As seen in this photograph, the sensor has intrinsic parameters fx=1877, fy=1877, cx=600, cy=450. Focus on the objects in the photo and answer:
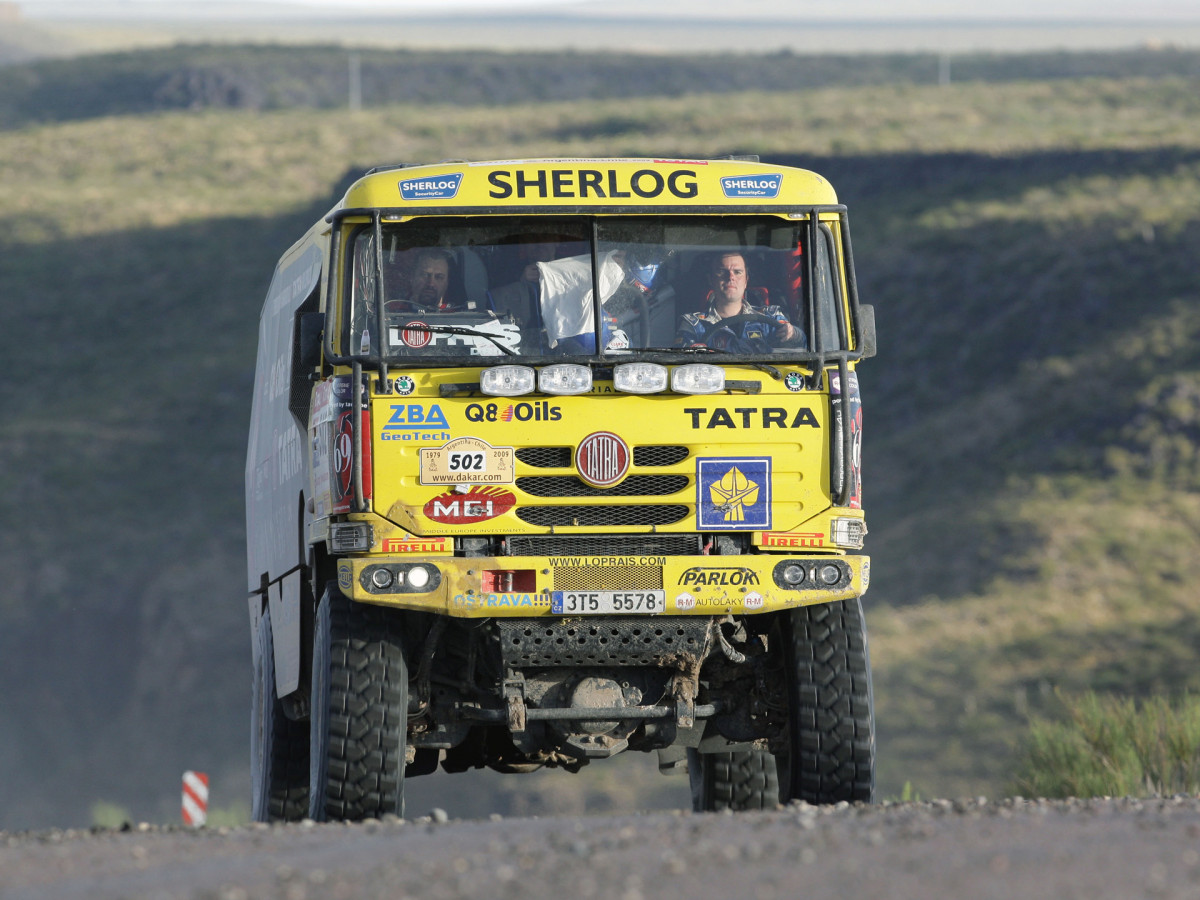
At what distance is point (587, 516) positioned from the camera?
911 centimetres

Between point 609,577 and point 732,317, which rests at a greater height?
point 732,317

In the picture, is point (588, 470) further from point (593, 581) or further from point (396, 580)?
point (396, 580)

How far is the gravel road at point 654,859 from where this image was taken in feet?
19.0

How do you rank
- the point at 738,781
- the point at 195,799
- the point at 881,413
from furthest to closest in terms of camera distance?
the point at 881,413 → the point at 195,799 → the point at 738,781

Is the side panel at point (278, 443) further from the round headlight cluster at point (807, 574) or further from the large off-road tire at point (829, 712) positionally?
the large off-road tire at point (829, 712)

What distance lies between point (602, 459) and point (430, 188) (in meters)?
1.65

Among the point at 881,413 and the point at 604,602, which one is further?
the point at 881,413

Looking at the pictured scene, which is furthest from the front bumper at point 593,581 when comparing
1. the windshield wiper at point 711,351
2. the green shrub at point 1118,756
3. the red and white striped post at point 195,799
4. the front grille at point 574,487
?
the red and white striped post at point 195,799

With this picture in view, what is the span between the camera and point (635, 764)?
90.3 feet

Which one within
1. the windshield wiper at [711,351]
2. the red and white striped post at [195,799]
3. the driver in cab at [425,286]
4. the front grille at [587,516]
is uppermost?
the driver in cab at [425,286]

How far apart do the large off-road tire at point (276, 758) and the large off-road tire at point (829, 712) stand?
12.3 feet

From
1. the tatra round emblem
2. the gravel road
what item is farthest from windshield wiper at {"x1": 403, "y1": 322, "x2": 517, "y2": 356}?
the gravel road

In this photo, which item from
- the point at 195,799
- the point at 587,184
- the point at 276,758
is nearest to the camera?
the point at 587,184

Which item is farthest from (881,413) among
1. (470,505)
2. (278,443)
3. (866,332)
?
(470,505)
